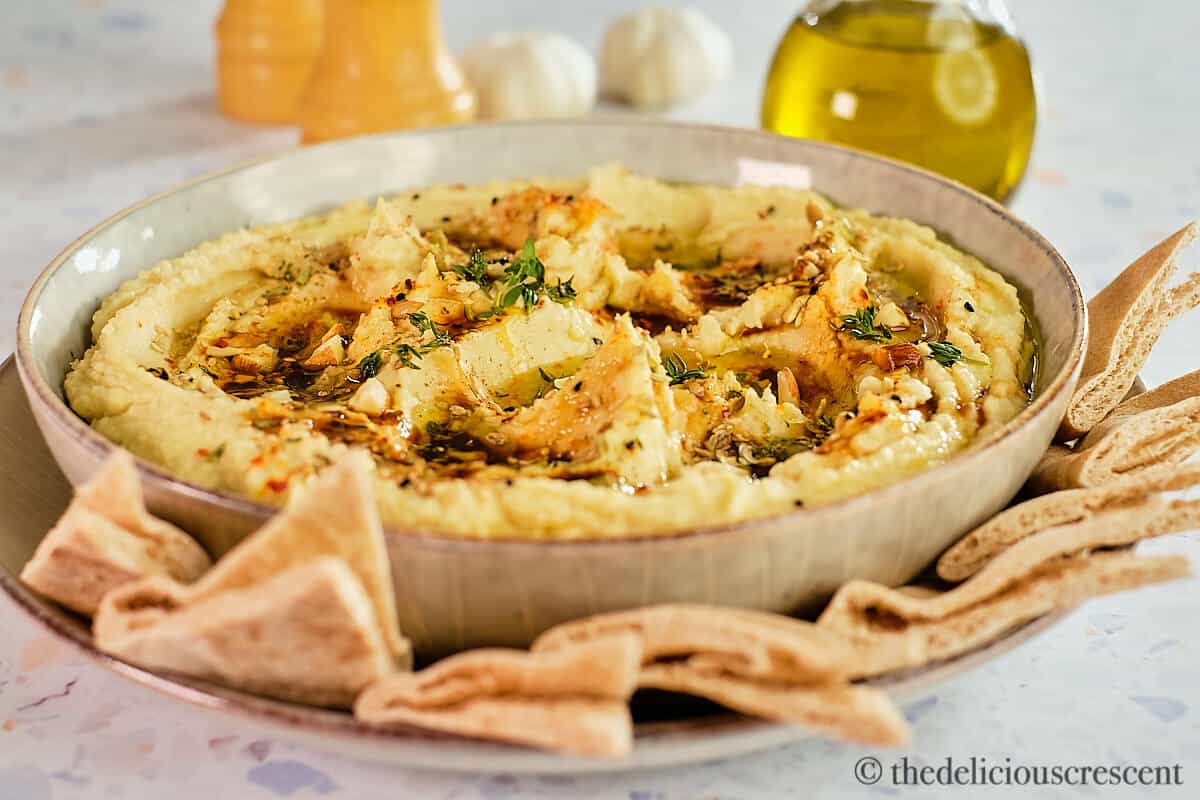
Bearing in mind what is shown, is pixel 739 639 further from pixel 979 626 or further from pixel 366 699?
pixel 366 699

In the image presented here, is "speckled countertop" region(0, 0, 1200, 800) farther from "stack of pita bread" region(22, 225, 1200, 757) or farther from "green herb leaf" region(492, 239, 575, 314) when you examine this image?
"green herb leaf" region(492, 239, 575, 314)

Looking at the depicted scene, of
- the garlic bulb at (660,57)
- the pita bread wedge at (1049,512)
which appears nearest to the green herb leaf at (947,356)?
the pita bread wedge at (1049,512)

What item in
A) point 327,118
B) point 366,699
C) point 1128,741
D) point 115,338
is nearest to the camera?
Answer: point 366,699

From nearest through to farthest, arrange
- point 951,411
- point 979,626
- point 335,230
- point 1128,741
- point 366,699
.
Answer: point 366,699 → point 979,626 → point 1128,741 → point 951,411 → point 335,230

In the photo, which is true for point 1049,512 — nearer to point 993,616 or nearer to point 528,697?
point 993,616

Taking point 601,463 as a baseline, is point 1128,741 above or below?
below

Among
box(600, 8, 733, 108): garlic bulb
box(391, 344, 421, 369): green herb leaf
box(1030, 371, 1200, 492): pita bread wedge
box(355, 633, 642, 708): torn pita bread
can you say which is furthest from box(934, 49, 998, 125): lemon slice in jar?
box(355, 633, 642, 708): torn pita bread

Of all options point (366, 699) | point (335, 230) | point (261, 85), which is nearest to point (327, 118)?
point (261, 85)
